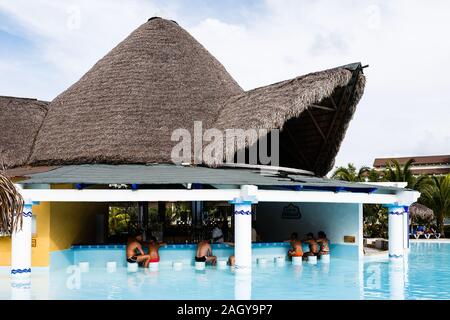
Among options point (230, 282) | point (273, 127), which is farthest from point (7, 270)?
point (273, 127)

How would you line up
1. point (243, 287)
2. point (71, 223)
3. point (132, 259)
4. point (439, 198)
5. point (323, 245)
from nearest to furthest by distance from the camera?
point (243, 287)
point (132, 259)
point (71, 223)
point (323, 245)
point (439, 198)

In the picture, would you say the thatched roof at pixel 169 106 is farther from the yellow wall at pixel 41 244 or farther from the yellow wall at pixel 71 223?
the yellow wall at pixel 41 244

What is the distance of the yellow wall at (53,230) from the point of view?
1325cm

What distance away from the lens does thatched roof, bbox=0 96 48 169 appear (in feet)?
56.9

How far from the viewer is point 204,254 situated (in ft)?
45.7

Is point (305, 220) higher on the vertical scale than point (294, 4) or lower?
lower

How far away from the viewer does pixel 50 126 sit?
1822 centimetres

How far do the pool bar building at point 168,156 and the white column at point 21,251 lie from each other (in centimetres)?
2

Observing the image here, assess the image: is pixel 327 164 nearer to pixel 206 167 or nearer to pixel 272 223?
pixel 272 223

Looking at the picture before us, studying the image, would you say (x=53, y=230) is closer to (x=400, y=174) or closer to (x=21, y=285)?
(x=21, y=285)

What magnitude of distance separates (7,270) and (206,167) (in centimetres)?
549

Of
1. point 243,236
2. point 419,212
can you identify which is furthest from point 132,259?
point 419,212

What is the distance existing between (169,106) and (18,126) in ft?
16.3

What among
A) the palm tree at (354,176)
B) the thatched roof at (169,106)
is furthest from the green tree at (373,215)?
the thatched roof at (169,106)
